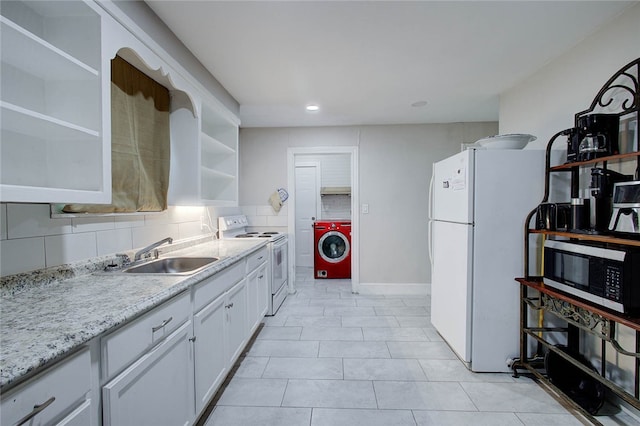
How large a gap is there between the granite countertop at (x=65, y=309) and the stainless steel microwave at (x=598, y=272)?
6.71 feet

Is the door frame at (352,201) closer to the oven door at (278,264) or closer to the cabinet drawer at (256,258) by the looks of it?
the oven door at (278,264)

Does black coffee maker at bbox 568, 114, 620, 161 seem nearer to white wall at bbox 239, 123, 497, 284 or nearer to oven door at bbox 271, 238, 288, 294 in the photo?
white wall at bbox 239, 123, 497, 284

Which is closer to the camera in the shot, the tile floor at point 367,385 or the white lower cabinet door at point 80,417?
the white lower cabinet door at point 80,417

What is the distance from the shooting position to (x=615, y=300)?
1429 mm

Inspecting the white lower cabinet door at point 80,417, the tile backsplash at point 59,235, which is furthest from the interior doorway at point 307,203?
the white lower cabinet door at point 80,417

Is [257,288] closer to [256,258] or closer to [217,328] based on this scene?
[256,258]

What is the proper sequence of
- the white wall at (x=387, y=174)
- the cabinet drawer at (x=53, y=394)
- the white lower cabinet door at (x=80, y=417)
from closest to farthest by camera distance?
the cabinet drawer at (x=53, y=394), the white lower cabinet door at (x=80, y=417), the white wall at (x=387, y=174)

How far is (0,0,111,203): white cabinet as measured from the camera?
1.07 m

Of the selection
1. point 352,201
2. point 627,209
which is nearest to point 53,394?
point 627,209

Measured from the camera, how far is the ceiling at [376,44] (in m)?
1.73

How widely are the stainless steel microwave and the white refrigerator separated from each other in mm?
286

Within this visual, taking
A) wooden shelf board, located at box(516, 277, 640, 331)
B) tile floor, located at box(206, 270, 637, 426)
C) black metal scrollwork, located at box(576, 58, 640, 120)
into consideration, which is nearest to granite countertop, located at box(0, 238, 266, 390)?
tile floor, located at box(206, 270, 637, 426)

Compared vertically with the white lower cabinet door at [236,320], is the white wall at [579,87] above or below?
above

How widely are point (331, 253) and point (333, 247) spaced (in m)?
0.11
